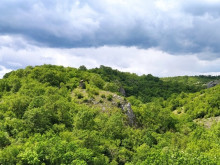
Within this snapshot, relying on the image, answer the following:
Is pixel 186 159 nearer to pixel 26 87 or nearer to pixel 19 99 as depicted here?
pixel 19 99

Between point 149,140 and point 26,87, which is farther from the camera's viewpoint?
point 26,87

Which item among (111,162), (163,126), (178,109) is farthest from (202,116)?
(111,162)

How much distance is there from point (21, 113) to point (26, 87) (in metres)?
21.7

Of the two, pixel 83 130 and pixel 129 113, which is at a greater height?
pixel 129 113

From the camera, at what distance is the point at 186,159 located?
3875 centimetres

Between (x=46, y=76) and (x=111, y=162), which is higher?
(x=46, y=76)

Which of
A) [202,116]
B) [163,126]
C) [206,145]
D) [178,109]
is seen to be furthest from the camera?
[178,109]

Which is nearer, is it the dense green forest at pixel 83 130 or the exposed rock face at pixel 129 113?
the dense green forest at pixel 83 130

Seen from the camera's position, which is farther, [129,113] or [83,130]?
[129,113]

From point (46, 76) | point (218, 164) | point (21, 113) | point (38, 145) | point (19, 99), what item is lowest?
point (218, 164)

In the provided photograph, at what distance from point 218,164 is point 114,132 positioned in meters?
33.7

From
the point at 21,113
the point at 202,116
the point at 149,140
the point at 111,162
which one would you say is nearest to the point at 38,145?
the point at 111,162

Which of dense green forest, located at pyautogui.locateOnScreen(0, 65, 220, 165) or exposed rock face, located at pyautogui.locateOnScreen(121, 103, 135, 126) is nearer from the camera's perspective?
dense green forest, located at pyautogui.locateOnScreen(0, 65, 220, 165)

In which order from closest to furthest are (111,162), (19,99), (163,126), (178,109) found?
(111,162) → (19,99) → (163,126) → (178,109)
